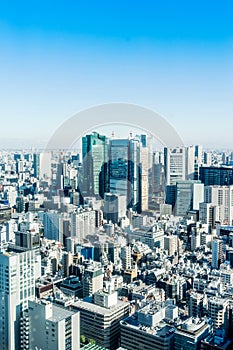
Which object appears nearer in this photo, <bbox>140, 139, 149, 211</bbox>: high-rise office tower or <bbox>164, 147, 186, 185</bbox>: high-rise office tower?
<bbox>140, 139, 149, 211</bbox>: high-rise office tower

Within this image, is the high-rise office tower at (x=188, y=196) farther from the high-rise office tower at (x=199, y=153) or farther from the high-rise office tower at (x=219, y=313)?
the high-rise office tower at (x=219, y=313)

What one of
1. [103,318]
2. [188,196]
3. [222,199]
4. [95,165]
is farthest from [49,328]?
[222,199]

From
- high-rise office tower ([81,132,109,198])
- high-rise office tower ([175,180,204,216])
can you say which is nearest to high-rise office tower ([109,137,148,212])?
high-rise office tower ([81,132,109,198])

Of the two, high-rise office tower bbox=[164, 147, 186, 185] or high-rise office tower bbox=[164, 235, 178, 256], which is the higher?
high-rise office tower bbox=[164, 147, 186, 185]

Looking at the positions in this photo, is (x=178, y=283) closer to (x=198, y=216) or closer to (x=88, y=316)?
(x=88, y=316)

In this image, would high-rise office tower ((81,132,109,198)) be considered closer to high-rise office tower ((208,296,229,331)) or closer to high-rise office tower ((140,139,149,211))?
high-rise office tower ((140,139,149,211))

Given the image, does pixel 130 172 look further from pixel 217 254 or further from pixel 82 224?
pixel 217 254
